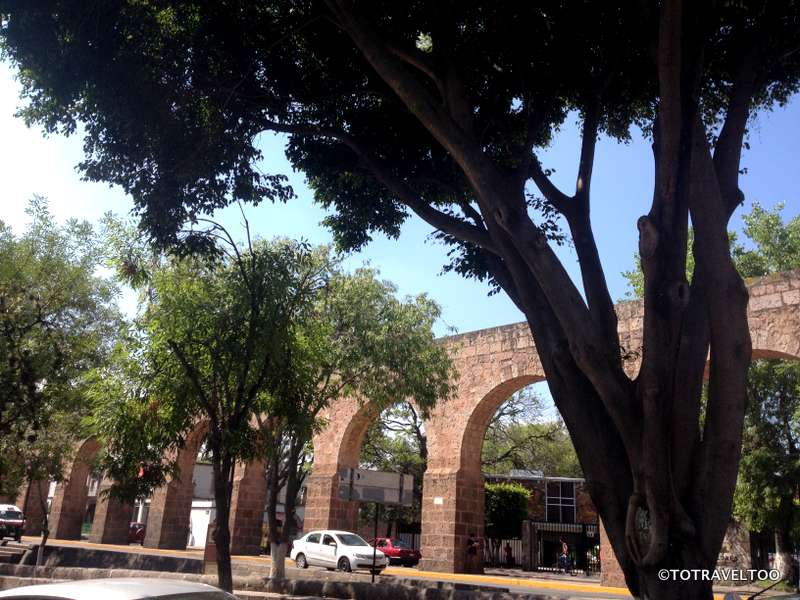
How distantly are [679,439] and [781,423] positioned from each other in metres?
18.8

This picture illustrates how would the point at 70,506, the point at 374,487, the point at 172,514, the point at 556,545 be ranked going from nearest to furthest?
the point at 374,487 < the point at 172,514 < the point at 556,545 < the point at 70,506

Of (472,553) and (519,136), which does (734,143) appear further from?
(472,553)

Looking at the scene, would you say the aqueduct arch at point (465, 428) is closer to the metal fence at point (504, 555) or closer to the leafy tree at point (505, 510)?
the metal fence at point (504, 555)

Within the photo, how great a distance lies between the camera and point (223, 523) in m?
7.79

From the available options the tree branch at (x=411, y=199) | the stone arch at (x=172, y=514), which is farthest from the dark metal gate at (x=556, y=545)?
the tree branch at (x=411, y=199)

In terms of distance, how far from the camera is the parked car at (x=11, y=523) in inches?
977

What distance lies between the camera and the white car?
1772cm

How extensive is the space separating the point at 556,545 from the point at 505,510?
7.35ft

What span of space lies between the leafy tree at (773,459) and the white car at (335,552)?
1045cm

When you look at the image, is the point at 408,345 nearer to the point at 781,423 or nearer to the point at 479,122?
the point at 479,122

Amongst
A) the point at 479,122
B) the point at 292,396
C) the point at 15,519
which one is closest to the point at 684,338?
the point at 479,122

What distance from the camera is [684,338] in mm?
5293

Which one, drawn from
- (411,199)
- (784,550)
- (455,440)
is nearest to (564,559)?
(784,550)

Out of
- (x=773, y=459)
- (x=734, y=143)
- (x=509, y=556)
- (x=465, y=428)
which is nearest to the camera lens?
(x=734, y=143)
